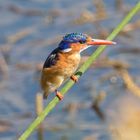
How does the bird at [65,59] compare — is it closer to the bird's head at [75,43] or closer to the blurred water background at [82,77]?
the bird's head at [75,43]

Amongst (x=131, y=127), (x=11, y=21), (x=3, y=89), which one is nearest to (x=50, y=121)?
(x=3, y=89)

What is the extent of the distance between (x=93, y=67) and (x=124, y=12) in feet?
3.65

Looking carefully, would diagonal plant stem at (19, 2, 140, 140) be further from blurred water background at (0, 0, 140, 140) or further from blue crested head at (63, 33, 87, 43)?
blurred water background at (0, 0, 140, 140)

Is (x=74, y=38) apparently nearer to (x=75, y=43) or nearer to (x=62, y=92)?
(x=75, y=43)

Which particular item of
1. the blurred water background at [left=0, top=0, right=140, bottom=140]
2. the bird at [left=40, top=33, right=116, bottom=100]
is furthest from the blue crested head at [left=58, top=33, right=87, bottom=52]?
the blurred water background at [left=0, top=0, right=140, bottom=140]

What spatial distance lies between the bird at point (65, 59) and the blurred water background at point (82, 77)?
204 cm

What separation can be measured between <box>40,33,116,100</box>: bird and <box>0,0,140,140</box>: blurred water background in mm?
2036

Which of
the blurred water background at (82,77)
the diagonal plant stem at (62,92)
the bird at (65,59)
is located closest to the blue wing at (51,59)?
the bird at (65,59)

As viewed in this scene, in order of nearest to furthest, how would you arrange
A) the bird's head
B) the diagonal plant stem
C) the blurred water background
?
the diagonal plant stem, the bird's head, the blurred water background

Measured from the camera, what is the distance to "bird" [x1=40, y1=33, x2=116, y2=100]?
6.75ft

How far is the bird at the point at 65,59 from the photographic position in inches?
81.0

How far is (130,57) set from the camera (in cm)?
605

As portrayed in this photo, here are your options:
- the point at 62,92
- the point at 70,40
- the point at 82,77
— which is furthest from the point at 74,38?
the point at 82,77

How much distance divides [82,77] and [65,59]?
3.75 m
